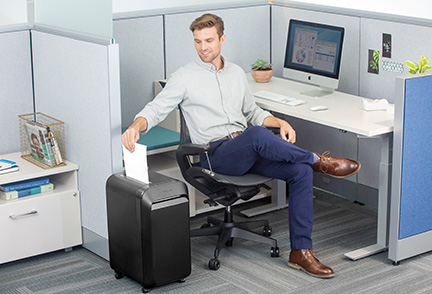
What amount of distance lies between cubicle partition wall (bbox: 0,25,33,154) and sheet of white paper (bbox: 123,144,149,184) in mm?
838

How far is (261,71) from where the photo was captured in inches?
162

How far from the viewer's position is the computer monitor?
3.78 meters

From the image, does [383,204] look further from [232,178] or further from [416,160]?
[232,178]

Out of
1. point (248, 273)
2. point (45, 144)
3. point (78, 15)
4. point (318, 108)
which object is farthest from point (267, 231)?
point (78, 15)

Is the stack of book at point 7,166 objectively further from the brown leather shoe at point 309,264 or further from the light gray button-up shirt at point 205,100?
the brown leather shoe at point 309,264

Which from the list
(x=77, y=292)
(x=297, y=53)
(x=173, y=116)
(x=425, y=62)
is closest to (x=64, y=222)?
(x=77, y=292)

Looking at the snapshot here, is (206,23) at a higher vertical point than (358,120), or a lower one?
higher

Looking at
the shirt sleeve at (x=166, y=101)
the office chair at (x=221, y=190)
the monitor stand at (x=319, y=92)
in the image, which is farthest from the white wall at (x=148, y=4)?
the office chair at (x=221, y=190)

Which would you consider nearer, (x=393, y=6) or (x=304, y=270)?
(x=304, y=270)

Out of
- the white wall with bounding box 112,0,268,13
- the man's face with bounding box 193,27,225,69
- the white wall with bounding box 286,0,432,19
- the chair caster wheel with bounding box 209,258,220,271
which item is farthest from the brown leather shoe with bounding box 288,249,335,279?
the white wall with bounding box 286,0,432,19

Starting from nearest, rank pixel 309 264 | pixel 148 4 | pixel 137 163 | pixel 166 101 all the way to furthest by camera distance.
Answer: pixel 137 163 → pixel 309 264 → pixel 166 101 → pixel 148 4

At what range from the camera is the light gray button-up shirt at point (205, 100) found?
3.33 metres

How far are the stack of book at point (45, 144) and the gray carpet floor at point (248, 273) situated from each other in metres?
0.46

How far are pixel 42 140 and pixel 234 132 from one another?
2.90 ft
